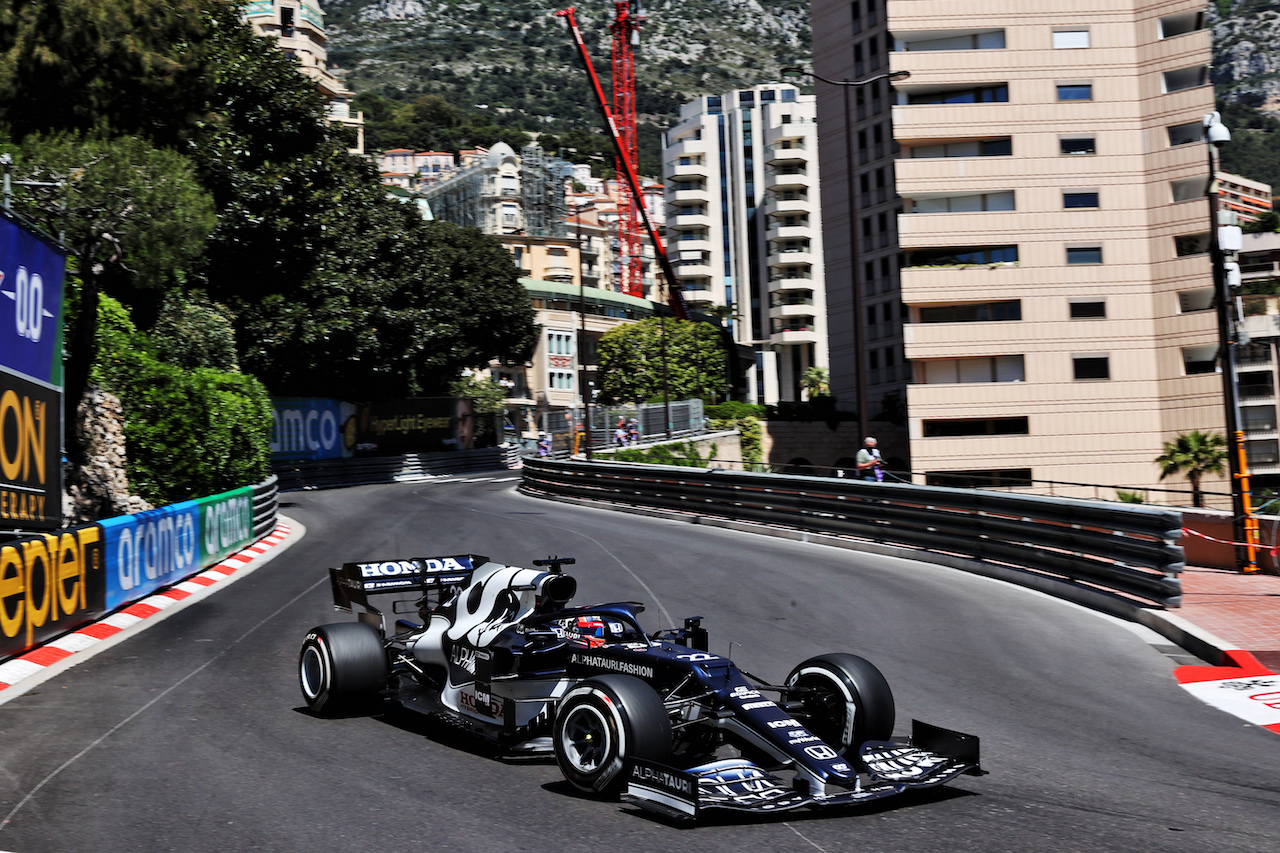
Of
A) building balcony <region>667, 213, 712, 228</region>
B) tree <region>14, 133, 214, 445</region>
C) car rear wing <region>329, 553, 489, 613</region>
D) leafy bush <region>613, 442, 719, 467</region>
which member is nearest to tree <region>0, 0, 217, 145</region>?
tree <region>14, 133, 214, 445</region>

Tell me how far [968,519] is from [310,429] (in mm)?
34799

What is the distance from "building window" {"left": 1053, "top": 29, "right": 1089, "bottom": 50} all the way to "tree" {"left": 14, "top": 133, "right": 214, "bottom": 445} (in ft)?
130

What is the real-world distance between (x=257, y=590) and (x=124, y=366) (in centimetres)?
1189

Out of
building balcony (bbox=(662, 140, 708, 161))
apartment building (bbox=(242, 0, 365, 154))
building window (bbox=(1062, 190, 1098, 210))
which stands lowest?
building window (bbox=(1062, 190, 1098, 210))

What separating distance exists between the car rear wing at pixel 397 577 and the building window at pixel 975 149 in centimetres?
4550

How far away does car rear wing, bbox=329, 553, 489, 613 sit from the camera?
9.37m

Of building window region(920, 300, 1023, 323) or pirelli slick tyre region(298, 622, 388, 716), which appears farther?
building window region(920, 300, 1023, 323)

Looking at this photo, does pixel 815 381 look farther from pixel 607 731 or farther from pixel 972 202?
pixel 607 731

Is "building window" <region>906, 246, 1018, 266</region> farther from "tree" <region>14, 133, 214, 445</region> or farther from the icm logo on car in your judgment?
the icm logo on car

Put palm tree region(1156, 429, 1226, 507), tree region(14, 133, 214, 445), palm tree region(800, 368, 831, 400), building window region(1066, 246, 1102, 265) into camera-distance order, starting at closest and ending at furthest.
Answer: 1. tree region(14, 133, 214, 445)
2. palm tree region(1156, 429, 1226, 507)
3. building window region(1066, 246, 1102, 265)
4. palm tree region(800, 368, 831, 400)

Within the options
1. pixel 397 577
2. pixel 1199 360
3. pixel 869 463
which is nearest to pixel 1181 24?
pixel 1199 360

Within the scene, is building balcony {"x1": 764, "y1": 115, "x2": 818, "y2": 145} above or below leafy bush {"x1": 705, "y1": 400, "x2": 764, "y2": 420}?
above

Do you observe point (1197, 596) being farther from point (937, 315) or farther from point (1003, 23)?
point (1003, 23)

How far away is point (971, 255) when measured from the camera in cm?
5022
